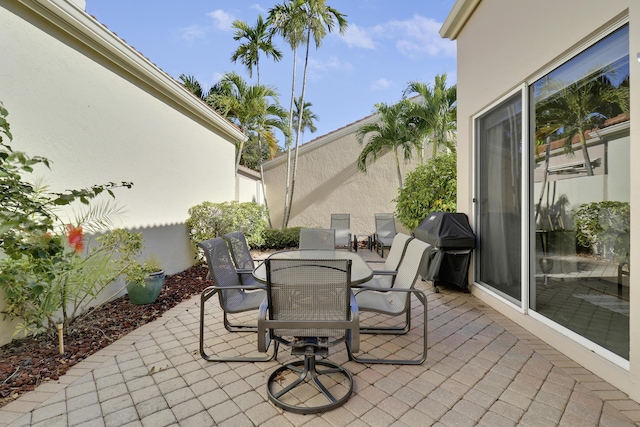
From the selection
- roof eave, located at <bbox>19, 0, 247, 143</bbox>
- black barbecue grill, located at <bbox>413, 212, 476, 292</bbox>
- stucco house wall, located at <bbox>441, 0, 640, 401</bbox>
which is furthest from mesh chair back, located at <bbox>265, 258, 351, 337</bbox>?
roof eave, located at <bbox>19, 0, 247, 143</bbox>

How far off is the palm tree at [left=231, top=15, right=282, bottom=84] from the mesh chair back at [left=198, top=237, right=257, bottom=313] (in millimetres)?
10779

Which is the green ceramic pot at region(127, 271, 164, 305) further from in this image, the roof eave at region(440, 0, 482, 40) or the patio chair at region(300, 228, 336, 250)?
the roof eave at region(440, 0, 482, 40)

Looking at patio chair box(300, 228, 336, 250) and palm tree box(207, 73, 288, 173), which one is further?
palm tree box(207, 73, 288, 173)

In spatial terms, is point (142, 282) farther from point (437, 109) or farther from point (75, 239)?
point (437, 109)

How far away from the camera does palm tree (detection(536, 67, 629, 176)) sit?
8.55ft

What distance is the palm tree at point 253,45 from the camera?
38.0ft

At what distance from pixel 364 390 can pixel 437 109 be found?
26.9ft

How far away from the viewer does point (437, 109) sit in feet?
28.3

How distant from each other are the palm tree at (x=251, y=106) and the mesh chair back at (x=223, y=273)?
8663 mm

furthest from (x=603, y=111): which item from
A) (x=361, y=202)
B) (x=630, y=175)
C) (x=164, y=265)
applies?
(x=361, y=202)

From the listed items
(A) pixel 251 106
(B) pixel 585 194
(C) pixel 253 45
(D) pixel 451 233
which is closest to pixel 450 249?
(D) pixel 451 233

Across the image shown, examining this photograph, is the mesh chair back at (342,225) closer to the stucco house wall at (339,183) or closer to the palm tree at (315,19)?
the stucco house wall at (339,183)

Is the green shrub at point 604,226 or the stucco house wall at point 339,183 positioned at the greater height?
the stucco house wall at point 339,183

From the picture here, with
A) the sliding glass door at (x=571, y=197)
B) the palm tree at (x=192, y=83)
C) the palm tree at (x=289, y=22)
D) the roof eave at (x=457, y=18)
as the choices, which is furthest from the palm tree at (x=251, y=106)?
the sliding glass door at (x=571, y=197)
